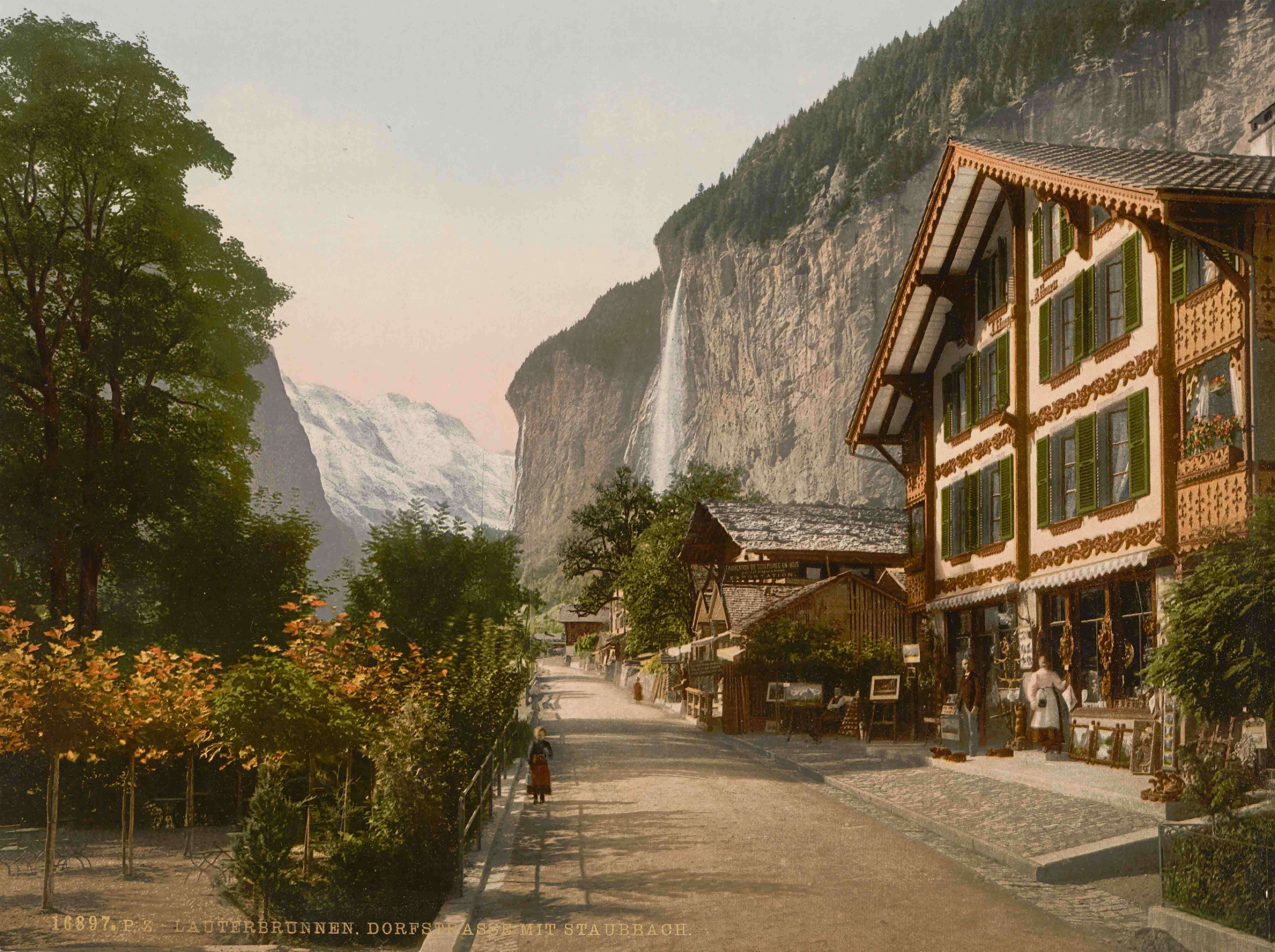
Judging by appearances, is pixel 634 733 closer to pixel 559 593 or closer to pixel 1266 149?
pixel 1266 149

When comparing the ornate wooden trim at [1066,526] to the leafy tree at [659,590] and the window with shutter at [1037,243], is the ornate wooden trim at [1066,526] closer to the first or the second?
the window with shutter at [1037,243]

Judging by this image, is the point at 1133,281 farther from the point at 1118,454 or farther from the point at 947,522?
the point at 947,522

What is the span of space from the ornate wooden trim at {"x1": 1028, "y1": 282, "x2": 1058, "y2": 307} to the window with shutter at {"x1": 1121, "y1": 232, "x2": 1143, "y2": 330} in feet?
10.7

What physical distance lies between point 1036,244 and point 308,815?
829 inches

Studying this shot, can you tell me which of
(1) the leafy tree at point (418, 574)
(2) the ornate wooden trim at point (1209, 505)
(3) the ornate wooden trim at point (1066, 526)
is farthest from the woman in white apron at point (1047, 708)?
(1) the leafy tree at point (418, 574)

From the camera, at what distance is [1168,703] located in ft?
69.2

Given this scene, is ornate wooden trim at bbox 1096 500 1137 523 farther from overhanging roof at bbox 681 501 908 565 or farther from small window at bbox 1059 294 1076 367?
overhanging roof at bbox 681 501 908 565

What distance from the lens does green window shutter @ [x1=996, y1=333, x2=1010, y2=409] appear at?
30547mm

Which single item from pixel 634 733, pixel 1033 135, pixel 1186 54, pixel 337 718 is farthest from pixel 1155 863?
pixel 1033 135

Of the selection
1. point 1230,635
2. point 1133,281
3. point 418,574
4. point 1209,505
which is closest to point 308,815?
point 1230,635

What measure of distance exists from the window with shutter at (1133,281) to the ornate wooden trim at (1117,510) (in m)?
3.13

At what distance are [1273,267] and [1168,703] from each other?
676 cm

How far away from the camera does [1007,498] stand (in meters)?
30.4

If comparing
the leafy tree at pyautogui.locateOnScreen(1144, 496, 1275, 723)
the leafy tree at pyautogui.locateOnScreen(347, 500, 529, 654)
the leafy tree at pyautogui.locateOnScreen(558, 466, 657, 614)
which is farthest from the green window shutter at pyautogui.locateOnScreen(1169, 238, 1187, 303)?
the leafy tree at pyautogui.locateOnScreen(558, 466, 657, 614)
